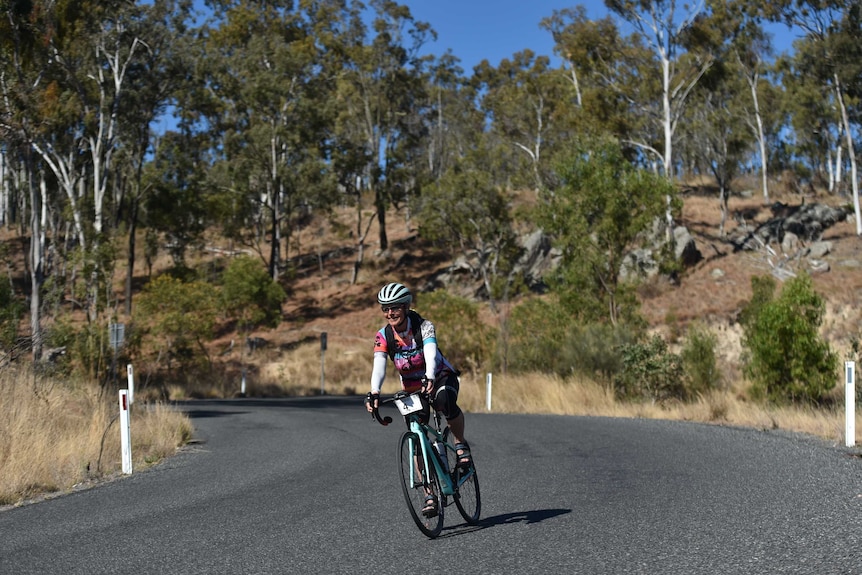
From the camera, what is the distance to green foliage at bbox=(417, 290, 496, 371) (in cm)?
3675

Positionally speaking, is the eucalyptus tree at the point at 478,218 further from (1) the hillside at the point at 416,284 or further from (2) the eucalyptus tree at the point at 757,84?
(2) the eucalyptus tree at the point at 757,84

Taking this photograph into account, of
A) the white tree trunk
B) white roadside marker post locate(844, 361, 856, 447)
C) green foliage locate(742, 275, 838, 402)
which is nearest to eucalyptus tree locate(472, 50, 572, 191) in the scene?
the white tree trunk

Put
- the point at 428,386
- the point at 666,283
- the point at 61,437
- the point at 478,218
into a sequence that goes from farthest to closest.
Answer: the point at 478,218
the point at 666,283
the point at 61,437
the point at 428,386

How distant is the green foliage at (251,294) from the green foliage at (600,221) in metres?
24.8

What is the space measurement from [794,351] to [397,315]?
1307 cm

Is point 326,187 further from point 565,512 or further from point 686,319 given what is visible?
Result: point 565,512

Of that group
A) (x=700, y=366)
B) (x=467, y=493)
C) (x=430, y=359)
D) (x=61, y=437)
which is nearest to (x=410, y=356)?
(x=430, y=359)

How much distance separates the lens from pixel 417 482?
6.26 metres

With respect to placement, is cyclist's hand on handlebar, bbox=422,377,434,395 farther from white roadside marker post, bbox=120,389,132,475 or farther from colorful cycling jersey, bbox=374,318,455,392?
white roadside marker post, bbox=120,389,132,475

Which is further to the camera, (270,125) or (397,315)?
(270,125)

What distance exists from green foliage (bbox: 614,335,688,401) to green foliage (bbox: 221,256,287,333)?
30.9 m

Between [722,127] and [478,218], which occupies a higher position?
[722,127]

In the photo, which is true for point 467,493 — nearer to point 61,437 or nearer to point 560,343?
point 61,437

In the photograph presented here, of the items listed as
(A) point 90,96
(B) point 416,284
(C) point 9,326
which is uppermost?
(A) point 90,96
